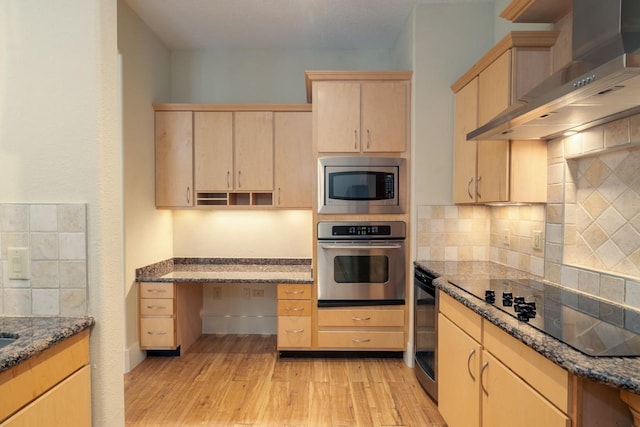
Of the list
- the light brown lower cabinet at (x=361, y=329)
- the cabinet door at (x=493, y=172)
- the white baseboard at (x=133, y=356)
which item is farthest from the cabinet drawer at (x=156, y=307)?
the cabinet door at (x=493, y=172)

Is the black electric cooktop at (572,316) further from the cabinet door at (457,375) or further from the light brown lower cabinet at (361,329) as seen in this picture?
the light brown lower cabinet at (361,329)

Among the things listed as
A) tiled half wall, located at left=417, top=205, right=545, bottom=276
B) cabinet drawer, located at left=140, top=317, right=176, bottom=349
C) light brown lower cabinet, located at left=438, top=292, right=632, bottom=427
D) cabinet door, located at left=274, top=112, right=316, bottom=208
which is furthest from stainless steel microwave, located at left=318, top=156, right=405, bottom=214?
cabinet drawer, located at left=140, top=317, right=176, bottom=349

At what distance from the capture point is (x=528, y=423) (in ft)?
4.06

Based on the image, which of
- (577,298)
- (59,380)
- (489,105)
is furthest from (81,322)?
(489,105)

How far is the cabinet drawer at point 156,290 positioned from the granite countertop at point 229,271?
47 mm

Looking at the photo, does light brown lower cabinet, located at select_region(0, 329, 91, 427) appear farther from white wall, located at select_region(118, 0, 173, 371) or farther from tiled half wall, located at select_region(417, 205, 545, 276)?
tiled half wall, located at select_region(417, 205, 545, 276)

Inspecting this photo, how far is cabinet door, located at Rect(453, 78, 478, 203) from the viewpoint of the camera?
7.96ft

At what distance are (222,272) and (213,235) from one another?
54 cm

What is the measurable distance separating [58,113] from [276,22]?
2293 mm

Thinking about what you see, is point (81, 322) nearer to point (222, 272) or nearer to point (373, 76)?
point (222, 272)

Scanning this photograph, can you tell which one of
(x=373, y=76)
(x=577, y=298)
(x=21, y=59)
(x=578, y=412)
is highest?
(x=373, y=76)

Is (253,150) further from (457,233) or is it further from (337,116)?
(457,233)

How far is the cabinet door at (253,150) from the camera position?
3342mm

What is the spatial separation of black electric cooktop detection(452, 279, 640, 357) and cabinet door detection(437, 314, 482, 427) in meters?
0.25
